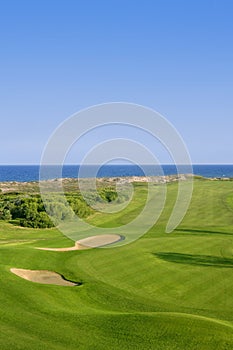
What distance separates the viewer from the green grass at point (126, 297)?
47.9ft

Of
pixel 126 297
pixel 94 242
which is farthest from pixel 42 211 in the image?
pixel 126 297

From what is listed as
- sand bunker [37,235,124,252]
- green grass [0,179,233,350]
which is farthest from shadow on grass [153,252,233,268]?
sand bunker [37,235,124,252]

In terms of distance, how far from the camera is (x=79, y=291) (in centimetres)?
2227

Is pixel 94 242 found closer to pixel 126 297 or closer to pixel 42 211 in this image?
pixel 42 211

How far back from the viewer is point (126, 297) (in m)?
21.9

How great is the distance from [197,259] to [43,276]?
1176cm

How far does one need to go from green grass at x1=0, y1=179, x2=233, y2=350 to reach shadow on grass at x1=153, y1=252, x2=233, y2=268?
0.24 ft

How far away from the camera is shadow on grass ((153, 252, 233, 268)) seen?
97.3 feet

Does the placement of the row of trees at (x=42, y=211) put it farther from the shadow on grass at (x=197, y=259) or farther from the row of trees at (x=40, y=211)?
the shadow on grass at (x=197, y=259)

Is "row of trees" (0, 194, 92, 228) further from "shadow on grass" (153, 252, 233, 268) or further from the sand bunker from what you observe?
"shadow on grass" (153, 252, 233, 268)

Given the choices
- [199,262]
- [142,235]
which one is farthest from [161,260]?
[142,235]

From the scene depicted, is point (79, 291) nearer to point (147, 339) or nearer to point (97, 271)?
point (97, 271)

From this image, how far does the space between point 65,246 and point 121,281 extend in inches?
491

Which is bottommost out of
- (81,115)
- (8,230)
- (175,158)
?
(8,230)
